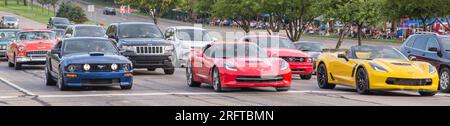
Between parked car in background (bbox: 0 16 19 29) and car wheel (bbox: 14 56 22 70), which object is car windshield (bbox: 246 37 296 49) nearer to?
car wheel (bbox: 14 56 22 70)

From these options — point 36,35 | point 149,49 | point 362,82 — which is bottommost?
point 362,82

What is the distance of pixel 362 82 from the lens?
19172mm

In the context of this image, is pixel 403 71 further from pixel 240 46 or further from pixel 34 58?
pixel 34 58

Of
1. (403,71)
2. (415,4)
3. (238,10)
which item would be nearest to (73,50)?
(403,71)

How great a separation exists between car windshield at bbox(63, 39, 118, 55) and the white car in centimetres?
1086

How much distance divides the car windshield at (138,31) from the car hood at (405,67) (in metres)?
10.4

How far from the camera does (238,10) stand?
50.8 meters

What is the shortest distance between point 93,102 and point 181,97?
2.19 m

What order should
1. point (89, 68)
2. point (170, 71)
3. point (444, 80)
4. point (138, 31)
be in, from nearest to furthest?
point (89, 68) → point (444, 80) → point (170, 71) → point (138, 31)

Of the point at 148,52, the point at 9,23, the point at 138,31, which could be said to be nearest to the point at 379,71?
the point at 148,52

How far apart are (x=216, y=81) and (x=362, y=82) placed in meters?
3.34

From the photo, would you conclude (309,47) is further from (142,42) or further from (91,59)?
(91,59)

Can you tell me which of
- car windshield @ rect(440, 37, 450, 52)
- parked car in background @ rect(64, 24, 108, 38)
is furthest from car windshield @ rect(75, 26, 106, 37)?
car windshield @ rect(440, 37, 450, 52)

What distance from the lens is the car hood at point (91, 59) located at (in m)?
18.9
